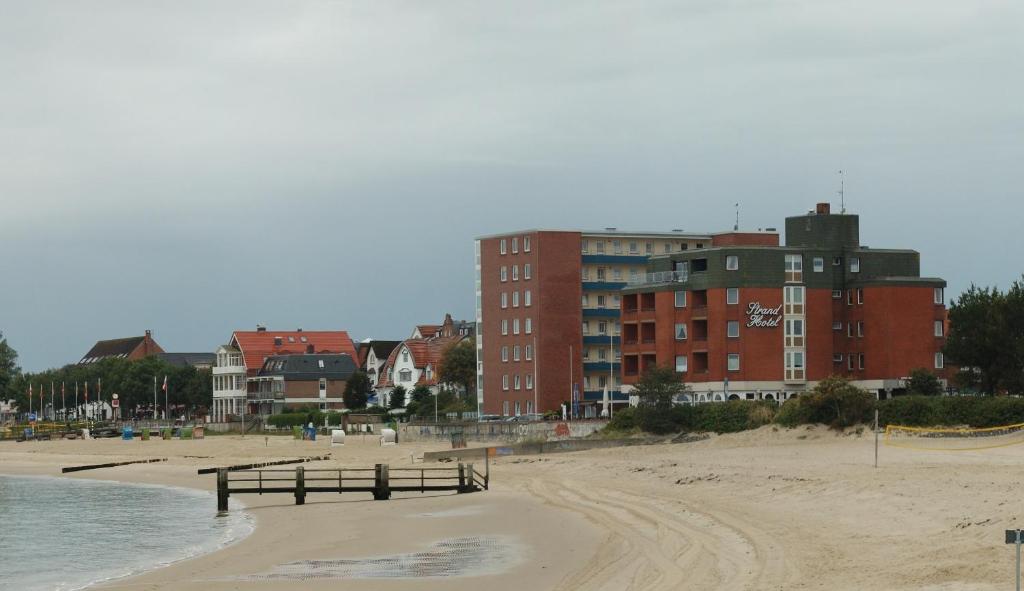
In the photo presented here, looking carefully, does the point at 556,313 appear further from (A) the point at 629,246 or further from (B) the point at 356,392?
(B) the point at 356,392

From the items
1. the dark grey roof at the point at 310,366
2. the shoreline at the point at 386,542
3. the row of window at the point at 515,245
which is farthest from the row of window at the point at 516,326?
the dark grey roof at the point at 310,366

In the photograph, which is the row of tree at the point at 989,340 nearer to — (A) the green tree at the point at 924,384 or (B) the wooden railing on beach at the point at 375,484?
(A) the green tree at the point at 924,384

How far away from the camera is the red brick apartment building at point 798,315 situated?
294 ft

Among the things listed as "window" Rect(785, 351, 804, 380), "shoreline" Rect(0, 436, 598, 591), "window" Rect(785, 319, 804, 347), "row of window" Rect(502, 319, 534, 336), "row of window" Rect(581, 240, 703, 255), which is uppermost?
"row of window" Rect(581, 240, 703, 255)

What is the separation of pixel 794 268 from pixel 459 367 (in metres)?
52.8

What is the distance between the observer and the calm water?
117 feet

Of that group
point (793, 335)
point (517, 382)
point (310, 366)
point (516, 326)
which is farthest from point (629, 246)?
point (310, 366)

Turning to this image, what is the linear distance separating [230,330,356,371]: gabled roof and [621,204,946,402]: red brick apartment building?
8205cm

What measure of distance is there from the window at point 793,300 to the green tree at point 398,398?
58.3 m

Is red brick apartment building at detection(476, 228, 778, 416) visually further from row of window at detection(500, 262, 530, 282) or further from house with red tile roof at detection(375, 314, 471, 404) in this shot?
house with red tile roof at detection(375, 314, 471, 404)

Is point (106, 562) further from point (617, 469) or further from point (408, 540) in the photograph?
point (617, 469)

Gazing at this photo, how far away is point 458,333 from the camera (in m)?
166

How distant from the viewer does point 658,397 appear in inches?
3157

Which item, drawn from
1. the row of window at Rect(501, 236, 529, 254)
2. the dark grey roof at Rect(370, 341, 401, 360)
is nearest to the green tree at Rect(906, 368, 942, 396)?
the row of window at Rect(501, 236, 529, 254)
